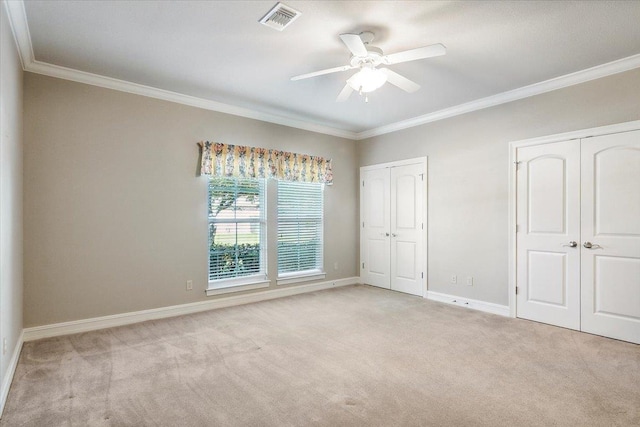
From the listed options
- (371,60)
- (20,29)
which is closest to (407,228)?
(371,60)

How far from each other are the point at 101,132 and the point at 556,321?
17.7 ft

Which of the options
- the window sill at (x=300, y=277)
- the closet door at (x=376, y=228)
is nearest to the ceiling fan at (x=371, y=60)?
the closet door at (x=376, y=228)

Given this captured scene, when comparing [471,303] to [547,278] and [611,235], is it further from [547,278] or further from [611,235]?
[611,235]

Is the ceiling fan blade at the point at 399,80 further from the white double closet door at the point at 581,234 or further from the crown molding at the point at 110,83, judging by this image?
the crown molding at the point at 110,83

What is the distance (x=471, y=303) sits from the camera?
14.5ft

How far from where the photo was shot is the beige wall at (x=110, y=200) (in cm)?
329

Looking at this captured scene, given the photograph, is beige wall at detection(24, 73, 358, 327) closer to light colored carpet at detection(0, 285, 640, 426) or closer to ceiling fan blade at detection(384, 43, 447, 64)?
light colored carpet at detection(0, 285, 640, 426)

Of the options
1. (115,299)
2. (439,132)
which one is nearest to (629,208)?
(439,132)

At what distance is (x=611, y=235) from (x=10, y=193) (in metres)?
5.35

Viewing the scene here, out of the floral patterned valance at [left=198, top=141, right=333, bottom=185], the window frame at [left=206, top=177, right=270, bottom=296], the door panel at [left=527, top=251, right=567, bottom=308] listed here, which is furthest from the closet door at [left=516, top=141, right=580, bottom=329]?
the window frame at [left=206, top=177, right=270, bottom=296]

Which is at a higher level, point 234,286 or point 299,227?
point 299,227

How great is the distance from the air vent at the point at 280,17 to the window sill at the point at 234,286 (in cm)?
321

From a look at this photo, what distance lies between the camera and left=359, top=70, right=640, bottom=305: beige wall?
343cm

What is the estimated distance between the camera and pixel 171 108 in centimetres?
407
